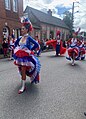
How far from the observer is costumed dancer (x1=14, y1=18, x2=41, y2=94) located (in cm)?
532

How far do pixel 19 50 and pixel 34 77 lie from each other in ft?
3.02

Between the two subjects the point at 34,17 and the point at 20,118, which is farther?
the point at 34,17

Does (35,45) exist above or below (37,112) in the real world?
above

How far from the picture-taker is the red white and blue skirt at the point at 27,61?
5.30 meters

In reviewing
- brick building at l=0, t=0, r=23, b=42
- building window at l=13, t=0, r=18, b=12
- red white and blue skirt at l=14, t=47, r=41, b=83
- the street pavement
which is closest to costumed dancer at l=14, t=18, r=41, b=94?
red white and blue skirt at l=14, t=47, r=41, b=83

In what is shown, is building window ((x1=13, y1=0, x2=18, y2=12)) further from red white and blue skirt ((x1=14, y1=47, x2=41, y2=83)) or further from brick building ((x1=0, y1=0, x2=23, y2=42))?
red white and blue skirt ((x1=14, y1=47, x2=41, y2=83))

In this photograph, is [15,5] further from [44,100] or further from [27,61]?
[44,100]

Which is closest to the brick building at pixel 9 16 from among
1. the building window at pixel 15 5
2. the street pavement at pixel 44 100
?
the building window at pixel 15 5

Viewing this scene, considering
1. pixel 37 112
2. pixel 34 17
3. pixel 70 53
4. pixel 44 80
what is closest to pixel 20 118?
pixel 37 112

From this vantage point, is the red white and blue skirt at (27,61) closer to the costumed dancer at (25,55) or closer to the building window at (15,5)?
the costumed dancer at (25,55)

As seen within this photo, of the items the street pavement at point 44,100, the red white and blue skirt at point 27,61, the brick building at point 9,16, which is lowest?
the street pavement at point 44,100

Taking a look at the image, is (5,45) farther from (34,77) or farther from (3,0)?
(34,77)

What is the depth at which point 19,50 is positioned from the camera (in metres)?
5.31

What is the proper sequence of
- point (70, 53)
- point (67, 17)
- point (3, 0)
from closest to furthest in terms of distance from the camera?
1. point (70, 53)
2. point (3, 0)
3. point (67, 17)
